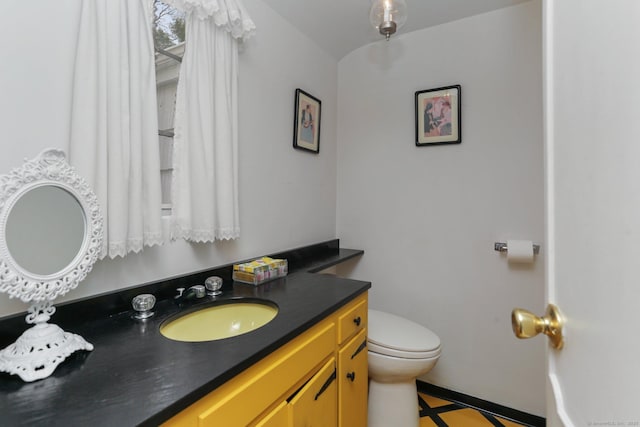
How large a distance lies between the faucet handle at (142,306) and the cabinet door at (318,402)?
1.74 ft

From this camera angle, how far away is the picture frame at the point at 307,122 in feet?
5.92

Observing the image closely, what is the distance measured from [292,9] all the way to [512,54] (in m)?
1.25

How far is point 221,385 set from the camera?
0.64 meters

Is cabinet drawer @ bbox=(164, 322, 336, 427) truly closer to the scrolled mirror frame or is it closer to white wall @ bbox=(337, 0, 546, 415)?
the scrolled mirror frame

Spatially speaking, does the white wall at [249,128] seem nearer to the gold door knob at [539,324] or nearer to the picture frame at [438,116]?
the picture frame at [438,116]

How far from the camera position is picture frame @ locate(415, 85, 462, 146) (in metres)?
1.82

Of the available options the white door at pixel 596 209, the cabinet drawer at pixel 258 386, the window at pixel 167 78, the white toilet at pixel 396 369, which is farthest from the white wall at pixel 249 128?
the white door at pixel 596 209

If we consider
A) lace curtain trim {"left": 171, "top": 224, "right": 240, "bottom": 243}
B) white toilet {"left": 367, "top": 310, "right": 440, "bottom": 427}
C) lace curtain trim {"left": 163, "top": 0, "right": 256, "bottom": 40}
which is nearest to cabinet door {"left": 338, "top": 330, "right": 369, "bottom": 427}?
white toilet {"left": 367, "top": 310, "right": 440, "bottom": 427}

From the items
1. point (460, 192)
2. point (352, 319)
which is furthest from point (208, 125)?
point (460, 192)

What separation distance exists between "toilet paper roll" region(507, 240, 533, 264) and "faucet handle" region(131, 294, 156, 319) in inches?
67.2

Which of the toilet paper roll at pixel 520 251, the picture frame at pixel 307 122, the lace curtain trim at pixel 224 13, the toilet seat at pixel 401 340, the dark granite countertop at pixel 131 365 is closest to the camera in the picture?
the dark granite countertop at pixel 131 365

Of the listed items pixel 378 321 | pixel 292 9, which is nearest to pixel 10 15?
pixel 292 9

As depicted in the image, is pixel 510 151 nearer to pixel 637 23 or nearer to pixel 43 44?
pixel 637 23

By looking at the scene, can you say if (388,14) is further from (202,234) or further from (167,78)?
(202,234)
